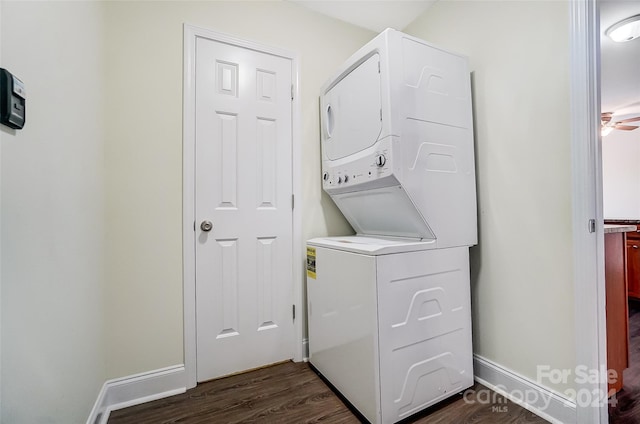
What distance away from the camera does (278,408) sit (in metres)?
1.47

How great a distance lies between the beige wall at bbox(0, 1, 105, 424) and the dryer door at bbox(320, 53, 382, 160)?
1.30 metres

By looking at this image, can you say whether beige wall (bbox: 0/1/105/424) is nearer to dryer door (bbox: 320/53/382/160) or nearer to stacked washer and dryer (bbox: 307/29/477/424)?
stacked washer and dryer (bbox: 307/29/477/424)

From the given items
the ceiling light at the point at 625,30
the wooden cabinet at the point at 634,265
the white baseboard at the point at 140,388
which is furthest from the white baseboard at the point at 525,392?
the wooden cabinet at the point at 634,265

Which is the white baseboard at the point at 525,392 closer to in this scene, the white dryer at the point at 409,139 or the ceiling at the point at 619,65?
the white dryer at the point at 409,139

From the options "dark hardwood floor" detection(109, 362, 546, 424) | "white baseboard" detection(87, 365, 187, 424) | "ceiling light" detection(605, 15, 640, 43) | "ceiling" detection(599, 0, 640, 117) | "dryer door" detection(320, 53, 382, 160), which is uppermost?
"ceiling" detection(599, 0, 640, 117)

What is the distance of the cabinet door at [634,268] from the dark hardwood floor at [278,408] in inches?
133

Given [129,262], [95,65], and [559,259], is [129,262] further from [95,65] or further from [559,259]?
[559,259]

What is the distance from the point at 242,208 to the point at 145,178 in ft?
1.87

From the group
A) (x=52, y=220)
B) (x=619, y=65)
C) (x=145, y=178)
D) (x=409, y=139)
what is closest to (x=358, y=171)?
(x=409, y=139)

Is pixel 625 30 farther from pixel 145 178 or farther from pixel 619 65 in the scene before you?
Answer: pixel 145 178

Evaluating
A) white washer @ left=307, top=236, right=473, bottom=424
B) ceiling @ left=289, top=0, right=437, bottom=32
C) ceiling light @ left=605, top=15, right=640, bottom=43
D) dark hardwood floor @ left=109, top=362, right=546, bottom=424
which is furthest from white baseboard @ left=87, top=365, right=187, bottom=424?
ceiling light @ left=605, top=15, right=640, bottom=43

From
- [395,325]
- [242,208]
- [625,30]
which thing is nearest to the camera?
[395,325]

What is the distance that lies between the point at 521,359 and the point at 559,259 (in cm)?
59

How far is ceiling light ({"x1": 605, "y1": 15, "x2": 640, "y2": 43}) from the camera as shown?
2.03 metres
